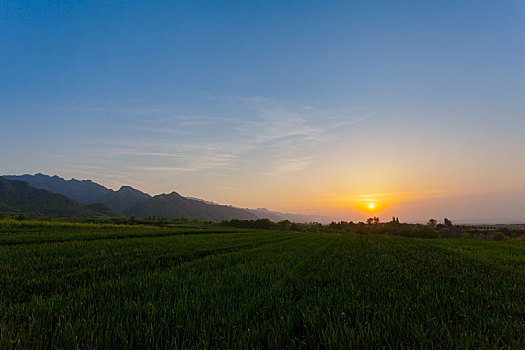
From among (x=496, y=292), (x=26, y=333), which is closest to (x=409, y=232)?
(x=496, y=292)

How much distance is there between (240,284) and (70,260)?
593cm

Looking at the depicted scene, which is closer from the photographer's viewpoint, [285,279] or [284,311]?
[284,311]

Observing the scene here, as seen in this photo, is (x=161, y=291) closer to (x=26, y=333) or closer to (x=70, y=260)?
(x=26, y=333)

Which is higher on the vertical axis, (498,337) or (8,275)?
(498,337)

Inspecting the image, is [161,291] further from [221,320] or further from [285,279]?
[285,279]

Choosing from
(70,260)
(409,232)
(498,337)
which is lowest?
(409,232)

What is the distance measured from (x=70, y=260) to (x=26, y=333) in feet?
19.2

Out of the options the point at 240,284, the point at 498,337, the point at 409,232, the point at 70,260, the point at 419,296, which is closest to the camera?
the point at 498,337

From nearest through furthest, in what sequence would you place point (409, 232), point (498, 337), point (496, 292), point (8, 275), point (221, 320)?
1. point (498, 337)
2. point (221, 320)
3. point (496, 292)
4. point (8, 275)
5. point (409, 232)

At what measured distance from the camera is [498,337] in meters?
2.23

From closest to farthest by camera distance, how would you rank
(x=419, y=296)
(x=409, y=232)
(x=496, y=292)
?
1. (x=419, y=296)
2. (x=496, y=292)
3. (x=409, y=232)

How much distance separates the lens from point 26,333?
2346 mm

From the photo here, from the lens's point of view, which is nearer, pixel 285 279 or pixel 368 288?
pixel 368 288

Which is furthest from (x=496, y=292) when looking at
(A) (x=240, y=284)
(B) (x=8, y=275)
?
(B) (x=8, y=275)
